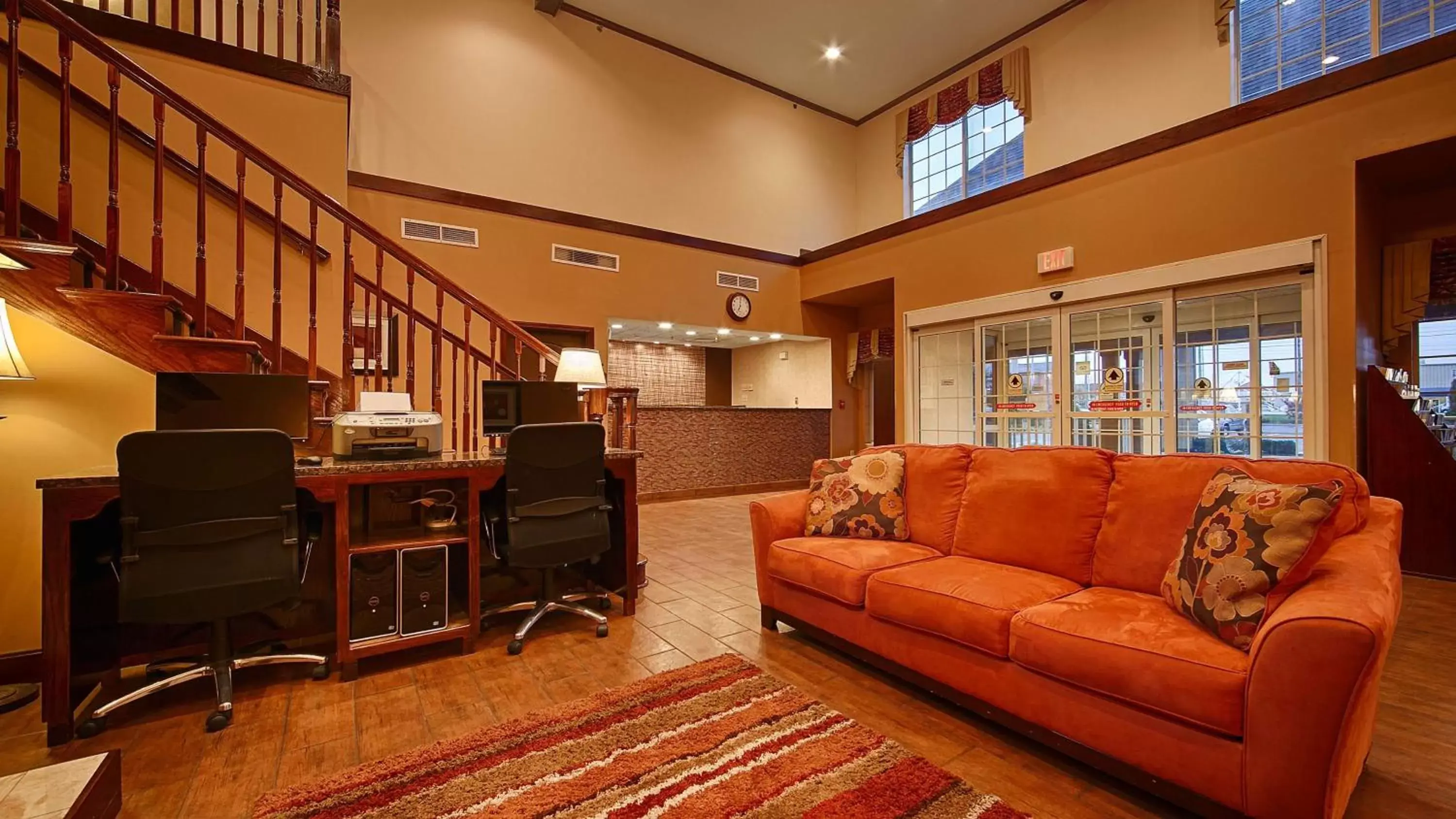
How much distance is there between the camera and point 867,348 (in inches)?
342

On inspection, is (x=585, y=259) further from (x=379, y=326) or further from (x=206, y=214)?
(x=206, y=214)

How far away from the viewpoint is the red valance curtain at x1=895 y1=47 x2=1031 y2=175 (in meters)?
7.34

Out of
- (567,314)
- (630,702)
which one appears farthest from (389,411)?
(567,314)

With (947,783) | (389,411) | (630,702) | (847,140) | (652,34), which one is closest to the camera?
(947,783)

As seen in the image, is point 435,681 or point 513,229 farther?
point 513,229

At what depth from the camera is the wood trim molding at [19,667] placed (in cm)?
232

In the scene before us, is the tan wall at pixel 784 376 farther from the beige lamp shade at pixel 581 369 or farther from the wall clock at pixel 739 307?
the beige lamp shade at pixel 581 369

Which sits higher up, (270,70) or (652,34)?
(652,34)

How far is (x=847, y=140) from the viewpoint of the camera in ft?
31.2

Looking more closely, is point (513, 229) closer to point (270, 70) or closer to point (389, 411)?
point (270, 70)

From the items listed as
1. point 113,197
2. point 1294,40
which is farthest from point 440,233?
point 1294,40

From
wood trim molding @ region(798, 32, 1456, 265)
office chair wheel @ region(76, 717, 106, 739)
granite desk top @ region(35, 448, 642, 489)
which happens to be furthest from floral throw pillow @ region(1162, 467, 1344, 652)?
wood trim molding @ region(798, 32, 1456, 265)

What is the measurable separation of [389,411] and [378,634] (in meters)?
0.95

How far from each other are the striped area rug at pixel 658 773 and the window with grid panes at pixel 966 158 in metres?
7.49
